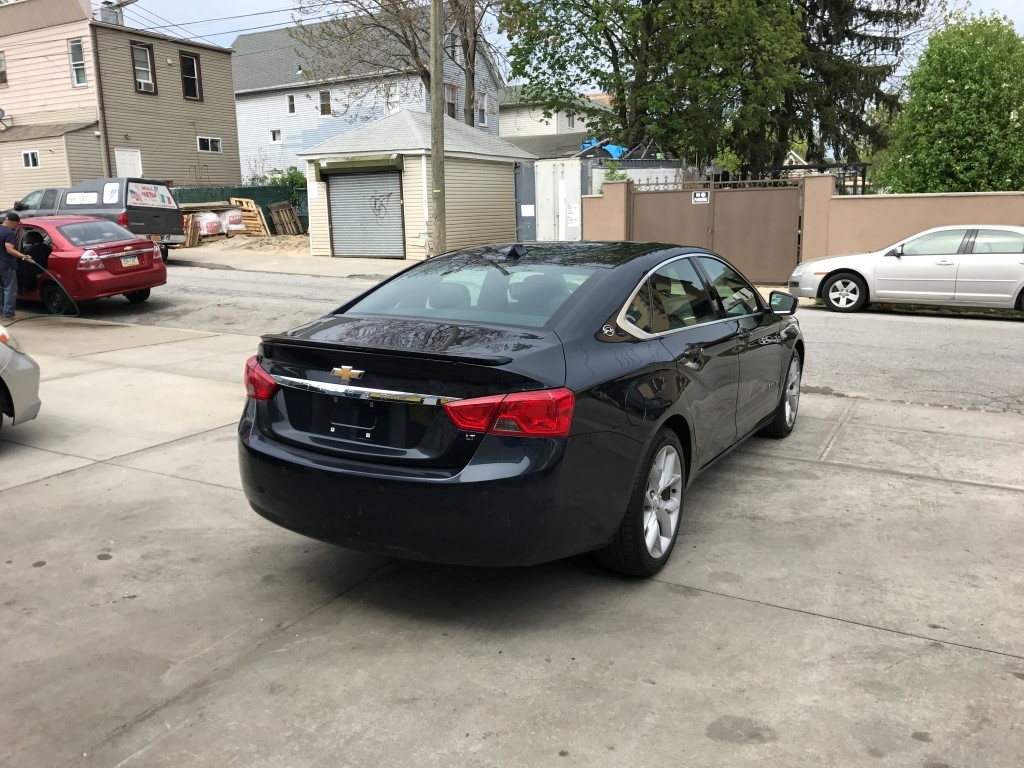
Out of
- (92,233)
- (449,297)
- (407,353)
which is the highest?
(92,233)

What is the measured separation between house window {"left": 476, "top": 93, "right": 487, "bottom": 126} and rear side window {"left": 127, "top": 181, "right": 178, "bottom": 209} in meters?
22.0

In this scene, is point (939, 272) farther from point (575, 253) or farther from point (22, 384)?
point (22, 384)

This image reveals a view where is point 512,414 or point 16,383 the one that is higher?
point 512,414

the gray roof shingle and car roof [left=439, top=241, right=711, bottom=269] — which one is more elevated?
the gray roof shingle

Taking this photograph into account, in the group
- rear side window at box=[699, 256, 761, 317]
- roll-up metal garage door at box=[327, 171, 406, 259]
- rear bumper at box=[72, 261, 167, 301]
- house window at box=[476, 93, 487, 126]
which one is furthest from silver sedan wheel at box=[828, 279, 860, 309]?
house window at box=[476, 93, 487, 126]

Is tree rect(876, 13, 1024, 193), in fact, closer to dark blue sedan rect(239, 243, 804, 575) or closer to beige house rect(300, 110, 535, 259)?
beige house rect(300, 110, 535, 259)

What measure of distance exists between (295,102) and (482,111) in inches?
359

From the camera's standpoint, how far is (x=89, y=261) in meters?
13.0

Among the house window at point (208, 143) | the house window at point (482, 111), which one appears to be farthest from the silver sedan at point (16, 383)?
the house window at point (482, 111)

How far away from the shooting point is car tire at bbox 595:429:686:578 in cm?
394

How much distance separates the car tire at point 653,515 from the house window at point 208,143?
107 ft

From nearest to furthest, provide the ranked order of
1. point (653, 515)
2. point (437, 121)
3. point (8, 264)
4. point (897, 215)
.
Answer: point (653, 515)
point (8, 264)
point (897, 215)
point (437, 121)

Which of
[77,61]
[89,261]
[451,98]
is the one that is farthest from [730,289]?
[451,98]

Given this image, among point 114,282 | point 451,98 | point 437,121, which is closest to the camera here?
point 114,282
